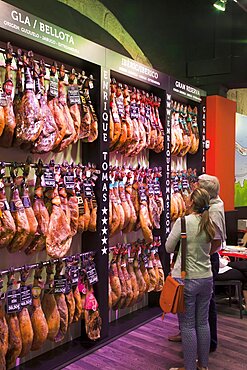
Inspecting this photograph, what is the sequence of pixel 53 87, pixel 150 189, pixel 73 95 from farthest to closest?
pixel 150 189 < pixel 73 95 < pixel 53 87

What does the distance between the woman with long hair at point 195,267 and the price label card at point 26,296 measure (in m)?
1.08

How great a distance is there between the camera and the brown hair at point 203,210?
3.11m

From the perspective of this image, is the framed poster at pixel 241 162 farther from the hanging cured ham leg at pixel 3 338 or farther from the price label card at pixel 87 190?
the hanging cured ham leg at pixel 3 338

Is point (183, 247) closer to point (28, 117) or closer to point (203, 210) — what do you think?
point (203, 210)

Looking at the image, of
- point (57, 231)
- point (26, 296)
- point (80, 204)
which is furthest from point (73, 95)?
point (26, 296)

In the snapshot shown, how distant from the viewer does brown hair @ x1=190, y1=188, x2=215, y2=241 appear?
311 cm

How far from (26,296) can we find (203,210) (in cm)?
145

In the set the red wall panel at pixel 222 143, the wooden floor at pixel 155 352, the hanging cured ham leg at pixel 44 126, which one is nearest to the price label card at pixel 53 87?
the hanging cured ham leg at pixel 44 126

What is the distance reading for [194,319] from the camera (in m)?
3.21

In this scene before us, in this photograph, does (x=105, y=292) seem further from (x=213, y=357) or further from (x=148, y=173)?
(x=148, y=173)

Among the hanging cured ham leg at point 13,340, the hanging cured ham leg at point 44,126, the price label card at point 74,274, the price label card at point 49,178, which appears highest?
the hanging cured ham leg at point 44,126

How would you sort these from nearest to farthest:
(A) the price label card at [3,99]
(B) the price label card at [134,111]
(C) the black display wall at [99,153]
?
(A) the price label card at [3,99] → (C) the black display wall at [99,153] → (B) the price label card at [134,111]

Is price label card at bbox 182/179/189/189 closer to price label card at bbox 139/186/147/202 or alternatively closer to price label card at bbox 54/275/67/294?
price label card at bbox 139/186/147/202

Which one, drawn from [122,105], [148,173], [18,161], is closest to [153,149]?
[148,173]
